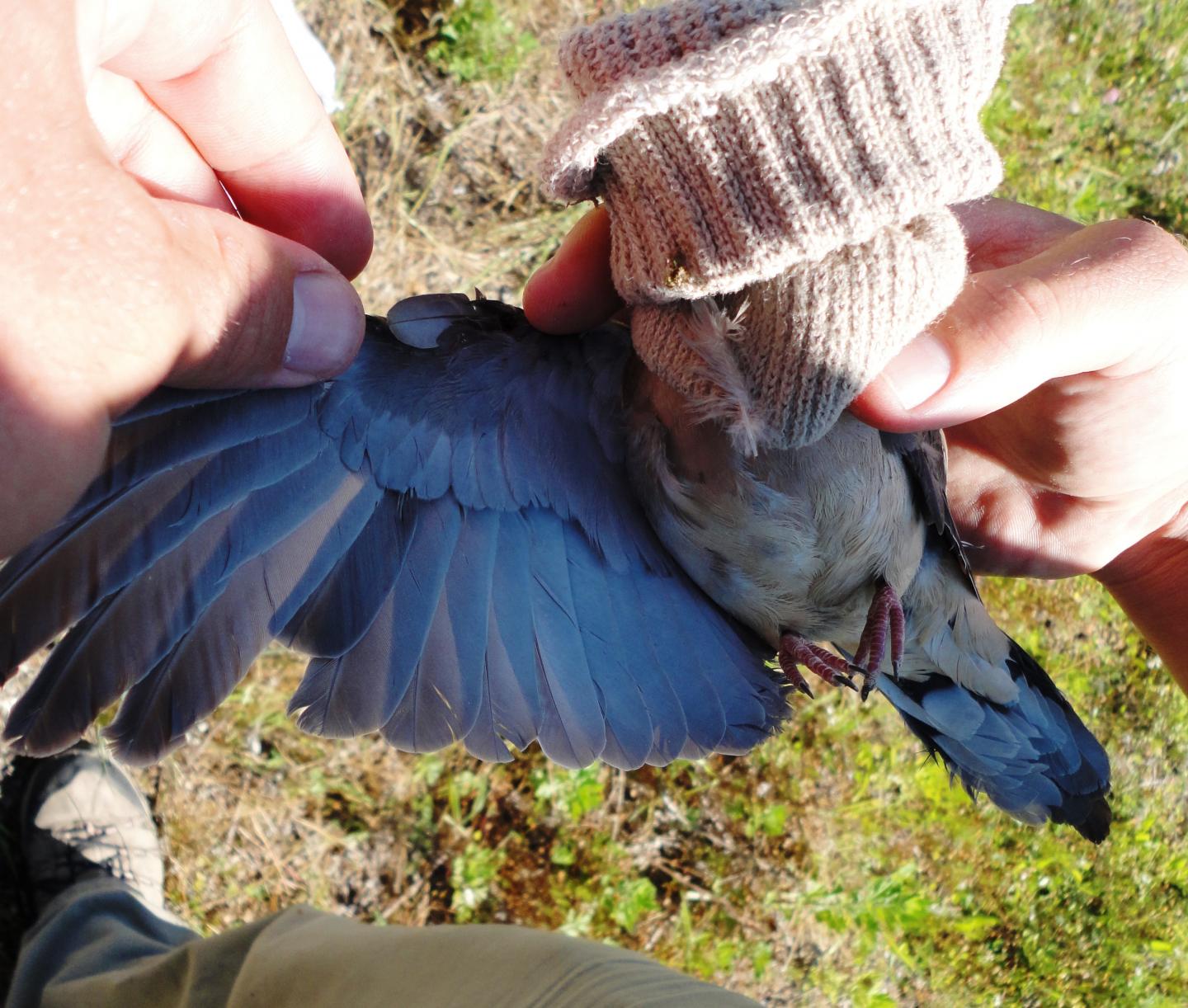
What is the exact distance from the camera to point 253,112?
2027 millimetres

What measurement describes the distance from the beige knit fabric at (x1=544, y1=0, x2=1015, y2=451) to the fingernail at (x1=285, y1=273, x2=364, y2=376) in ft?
1.58

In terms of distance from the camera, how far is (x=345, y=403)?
192 cm

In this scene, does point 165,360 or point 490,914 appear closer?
point 165,360

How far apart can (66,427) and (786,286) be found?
114 centimetres

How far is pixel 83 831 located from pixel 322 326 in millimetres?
2593

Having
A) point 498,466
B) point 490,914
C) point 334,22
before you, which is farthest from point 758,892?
point 334,22

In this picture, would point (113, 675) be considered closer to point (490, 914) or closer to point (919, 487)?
point (919, 487)

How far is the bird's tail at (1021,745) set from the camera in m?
2.46

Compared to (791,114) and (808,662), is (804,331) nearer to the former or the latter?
(791,114)

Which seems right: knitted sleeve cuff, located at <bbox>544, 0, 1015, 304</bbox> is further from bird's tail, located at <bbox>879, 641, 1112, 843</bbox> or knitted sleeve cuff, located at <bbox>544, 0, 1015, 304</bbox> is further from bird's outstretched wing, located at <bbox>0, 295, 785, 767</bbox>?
bird's tail, located at <bbox>879, 641, 1112, 843</bbox>

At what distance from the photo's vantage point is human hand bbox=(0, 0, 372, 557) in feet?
4.09

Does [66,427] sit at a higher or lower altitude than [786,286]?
higher

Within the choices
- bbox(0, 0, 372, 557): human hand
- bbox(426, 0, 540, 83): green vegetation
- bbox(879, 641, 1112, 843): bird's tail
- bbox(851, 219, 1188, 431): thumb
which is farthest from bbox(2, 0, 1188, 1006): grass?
bbox(851, 219, 1188, 431): thumb

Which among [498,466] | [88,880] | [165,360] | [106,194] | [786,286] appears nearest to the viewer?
[106,194]
